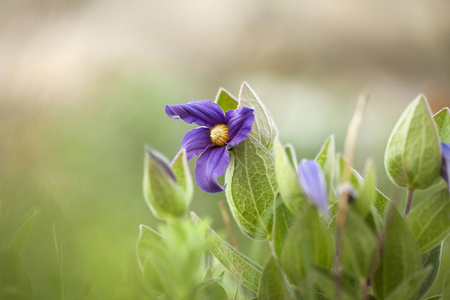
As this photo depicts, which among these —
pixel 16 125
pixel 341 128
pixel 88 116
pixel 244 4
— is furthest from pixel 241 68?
pixel 16 125

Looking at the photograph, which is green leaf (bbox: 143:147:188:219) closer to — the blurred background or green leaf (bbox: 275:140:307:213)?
green leaf (bbox: 275:140:307:213)

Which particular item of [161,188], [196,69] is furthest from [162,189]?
[196,69]

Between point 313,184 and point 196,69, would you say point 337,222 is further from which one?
point 196,69

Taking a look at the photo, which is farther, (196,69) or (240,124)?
(196,69)

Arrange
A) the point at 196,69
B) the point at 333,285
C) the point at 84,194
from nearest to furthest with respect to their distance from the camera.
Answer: the point at 333,285 < the point at 84,194 < the point at 196,69

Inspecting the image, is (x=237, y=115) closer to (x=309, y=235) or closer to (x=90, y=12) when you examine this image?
(x=309, y=235)

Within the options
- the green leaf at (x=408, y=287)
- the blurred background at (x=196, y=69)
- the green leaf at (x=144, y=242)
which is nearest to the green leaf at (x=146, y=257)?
the green leaf at (x=144, y=242)

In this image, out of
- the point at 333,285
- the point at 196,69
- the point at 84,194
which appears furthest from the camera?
the point at 196,69

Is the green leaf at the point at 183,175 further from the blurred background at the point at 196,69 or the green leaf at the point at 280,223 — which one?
the blurred background at the point at 196,69

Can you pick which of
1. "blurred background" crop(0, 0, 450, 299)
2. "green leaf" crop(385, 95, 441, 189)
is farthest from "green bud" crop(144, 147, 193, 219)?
"blurred background" crop(0, 0, 450, 299)
